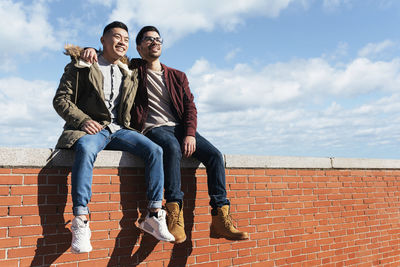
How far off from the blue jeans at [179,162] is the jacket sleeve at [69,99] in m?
0.79

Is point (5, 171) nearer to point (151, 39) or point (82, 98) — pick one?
point (82, 98)

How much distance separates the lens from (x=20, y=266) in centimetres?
332

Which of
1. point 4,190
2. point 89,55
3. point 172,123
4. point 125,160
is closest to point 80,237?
point 4,190

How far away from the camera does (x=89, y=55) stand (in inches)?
149

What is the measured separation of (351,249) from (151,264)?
4025mm

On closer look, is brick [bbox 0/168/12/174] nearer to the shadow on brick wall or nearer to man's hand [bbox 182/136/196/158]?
the shadow on brick wall

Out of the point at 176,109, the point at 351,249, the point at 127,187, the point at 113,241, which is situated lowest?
the point at 351,249

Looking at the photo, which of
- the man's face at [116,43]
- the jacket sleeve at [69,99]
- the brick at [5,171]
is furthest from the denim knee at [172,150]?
the brick at [5,171]

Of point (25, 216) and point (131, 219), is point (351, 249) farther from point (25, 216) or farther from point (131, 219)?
point (25, 216)

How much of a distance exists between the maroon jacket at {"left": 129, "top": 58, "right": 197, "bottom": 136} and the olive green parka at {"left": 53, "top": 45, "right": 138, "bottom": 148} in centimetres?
13

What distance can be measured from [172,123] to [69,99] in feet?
3.68

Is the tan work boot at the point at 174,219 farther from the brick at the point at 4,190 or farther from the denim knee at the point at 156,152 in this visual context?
the brick at the point at 4,190

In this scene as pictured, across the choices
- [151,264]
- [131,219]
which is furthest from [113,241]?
[151,264]

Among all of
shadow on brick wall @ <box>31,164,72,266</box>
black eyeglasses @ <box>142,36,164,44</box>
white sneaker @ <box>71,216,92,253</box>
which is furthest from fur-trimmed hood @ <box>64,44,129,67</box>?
white sneaker @ <box>71,216,92,253</box>
